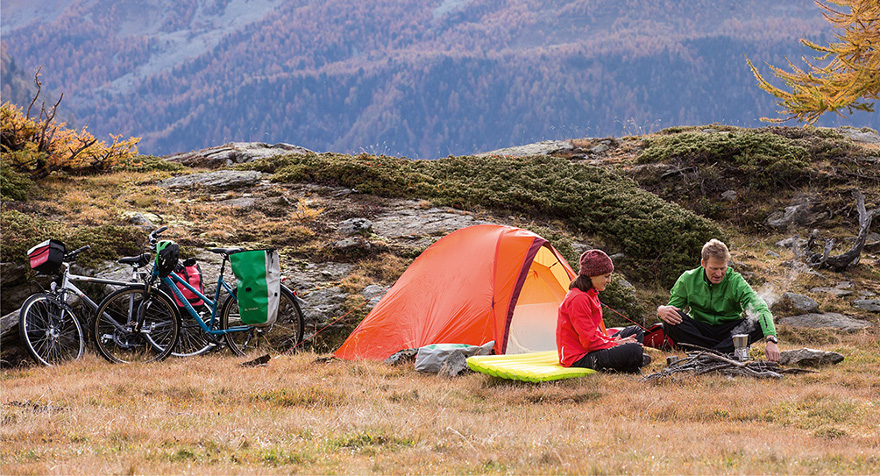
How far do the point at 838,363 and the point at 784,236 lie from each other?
9.38m

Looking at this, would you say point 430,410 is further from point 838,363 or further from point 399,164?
point 399,164

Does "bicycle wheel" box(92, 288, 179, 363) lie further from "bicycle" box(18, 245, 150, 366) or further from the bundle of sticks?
the bundle of sticks

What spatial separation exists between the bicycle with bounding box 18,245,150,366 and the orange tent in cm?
351

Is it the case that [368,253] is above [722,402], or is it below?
above

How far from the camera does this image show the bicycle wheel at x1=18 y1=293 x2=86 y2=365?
29.7 ft

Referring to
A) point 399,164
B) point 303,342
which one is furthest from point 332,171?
point 303,342

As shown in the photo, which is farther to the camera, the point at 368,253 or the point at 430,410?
the point at 368,253

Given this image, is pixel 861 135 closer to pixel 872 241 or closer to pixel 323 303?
pixel 872 241

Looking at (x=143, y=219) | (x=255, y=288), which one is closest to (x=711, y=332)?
(x=255, y=288)

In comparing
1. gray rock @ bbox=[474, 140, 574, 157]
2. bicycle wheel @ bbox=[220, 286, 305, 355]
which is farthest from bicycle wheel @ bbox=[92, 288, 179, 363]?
gray rock @ bbox=[474, 140, 574, 157]

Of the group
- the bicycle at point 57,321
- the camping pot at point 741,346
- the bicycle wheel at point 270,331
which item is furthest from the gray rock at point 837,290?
the bicycle at point 57,321

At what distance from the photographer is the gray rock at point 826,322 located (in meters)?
11.2

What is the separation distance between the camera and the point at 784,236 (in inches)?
656

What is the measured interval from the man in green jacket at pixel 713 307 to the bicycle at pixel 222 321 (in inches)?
204
